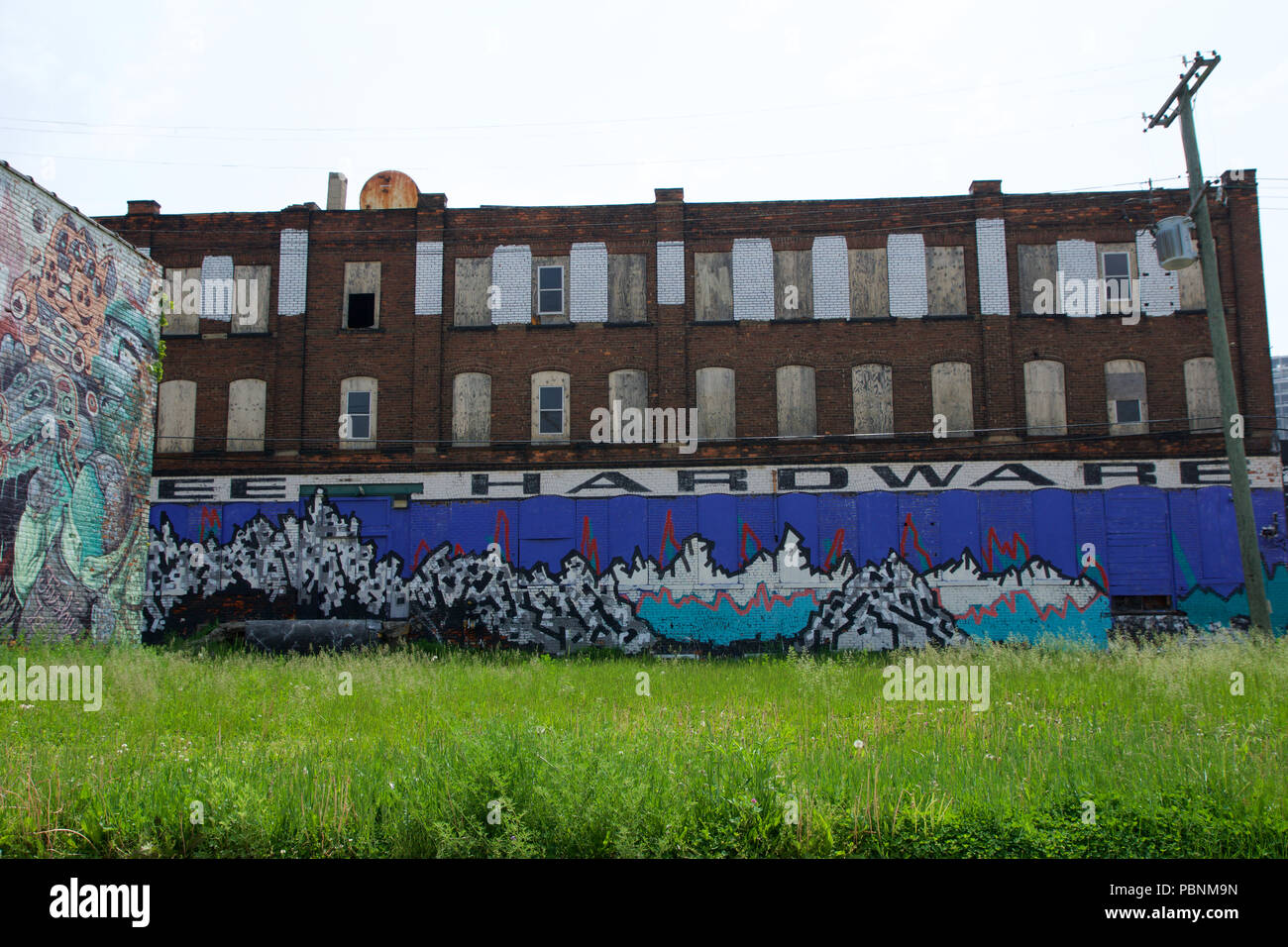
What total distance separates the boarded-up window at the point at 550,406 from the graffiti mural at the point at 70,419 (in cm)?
836

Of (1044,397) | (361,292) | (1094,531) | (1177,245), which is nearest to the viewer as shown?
(1177,245)

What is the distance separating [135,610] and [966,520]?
17.6m

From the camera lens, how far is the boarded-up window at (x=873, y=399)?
69.9 feet

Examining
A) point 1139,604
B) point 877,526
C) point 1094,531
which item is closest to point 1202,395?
point 1094,531

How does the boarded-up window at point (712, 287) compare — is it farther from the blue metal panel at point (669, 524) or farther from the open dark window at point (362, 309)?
the open dark window at point (362, 309)

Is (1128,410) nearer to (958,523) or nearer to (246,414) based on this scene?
(958,523)

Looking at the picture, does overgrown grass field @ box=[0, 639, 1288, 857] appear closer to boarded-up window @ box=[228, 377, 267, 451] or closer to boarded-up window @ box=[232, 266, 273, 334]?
boarded-up window @ box=[228, 377, 267, 451]

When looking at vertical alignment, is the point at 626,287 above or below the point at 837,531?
above

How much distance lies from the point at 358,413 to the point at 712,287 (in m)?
9.43

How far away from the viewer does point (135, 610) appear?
16219 millimetres

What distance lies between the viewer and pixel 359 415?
2206cm

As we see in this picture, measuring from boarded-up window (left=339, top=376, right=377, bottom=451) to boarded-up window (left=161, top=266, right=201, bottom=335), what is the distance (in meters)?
4.29

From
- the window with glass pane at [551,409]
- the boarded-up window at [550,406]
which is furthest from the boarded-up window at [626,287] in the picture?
the window with glass pane at [551,409]

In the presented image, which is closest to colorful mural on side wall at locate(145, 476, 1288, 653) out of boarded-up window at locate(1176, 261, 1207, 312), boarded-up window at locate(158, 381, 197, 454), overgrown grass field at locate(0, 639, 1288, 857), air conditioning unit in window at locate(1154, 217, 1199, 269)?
boarded-up window at locate(158, 381, 197, 454)
